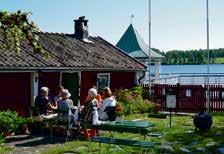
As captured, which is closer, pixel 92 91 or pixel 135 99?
pixel 92 91

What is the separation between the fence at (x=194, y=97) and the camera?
2214cm

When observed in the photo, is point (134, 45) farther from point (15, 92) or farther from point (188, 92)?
point (15, 92)

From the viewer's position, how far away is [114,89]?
2320cm

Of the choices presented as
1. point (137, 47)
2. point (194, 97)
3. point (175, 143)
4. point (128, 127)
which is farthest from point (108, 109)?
point (137, 47)

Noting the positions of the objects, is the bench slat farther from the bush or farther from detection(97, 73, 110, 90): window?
detection(97, 73, 110, 90): window

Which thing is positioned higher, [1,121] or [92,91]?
[92,91]

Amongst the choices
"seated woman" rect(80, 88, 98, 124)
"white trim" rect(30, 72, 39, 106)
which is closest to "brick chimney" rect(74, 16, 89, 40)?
"white trim" rect(30, 72, 39, 106)

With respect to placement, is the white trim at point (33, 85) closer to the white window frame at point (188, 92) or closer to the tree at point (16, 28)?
the white window frame at point (188, 92)

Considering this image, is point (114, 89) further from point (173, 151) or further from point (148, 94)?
point (173, 151)

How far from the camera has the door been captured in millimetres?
20188

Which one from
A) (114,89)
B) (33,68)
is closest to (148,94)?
(114,89)

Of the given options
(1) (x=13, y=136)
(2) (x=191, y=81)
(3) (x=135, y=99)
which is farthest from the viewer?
(2) (x=191, y=81)

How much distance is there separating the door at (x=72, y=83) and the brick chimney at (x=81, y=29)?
490cm

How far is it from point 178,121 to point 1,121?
24.1 feet
